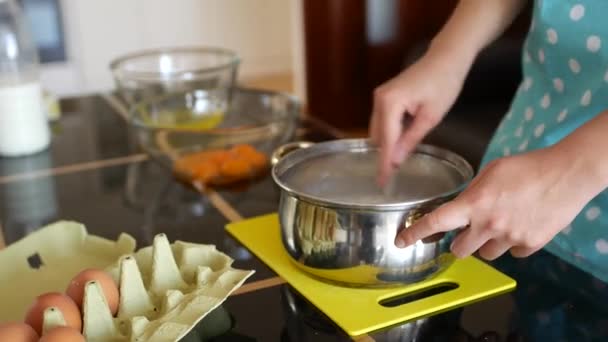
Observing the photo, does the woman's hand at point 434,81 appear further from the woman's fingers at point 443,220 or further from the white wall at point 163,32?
Result: the white wall at point 163,32

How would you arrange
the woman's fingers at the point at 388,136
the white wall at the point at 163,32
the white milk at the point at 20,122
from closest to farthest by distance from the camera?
the woman's fingers at the point at 388,136
the white milk at the point at 20,122
the white wall at the point at 163,32

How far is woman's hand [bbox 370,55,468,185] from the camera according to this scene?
0.86 meters

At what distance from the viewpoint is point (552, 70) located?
0.94 m

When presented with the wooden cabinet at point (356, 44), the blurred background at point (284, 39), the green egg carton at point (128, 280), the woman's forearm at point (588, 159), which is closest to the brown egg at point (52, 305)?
the green egg carton at point (128, 280)

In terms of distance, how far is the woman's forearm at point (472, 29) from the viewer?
90 centimetres

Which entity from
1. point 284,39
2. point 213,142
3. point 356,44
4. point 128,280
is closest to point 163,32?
point 284,39

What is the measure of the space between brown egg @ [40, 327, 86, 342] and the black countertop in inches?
5.8

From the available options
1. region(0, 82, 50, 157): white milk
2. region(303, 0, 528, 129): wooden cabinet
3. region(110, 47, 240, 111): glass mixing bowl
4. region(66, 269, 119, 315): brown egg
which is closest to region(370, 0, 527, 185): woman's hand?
region(66, 269, 119, 315): brown egg

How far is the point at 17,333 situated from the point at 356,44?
92.7 inches

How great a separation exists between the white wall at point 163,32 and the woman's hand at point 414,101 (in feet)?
8.52

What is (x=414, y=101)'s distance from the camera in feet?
2.90

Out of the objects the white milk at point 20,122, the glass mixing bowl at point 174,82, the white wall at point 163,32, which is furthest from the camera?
the white wall at point 163,32

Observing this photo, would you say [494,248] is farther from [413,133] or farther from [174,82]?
[174,82]

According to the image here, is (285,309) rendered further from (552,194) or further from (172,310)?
(552,194)
